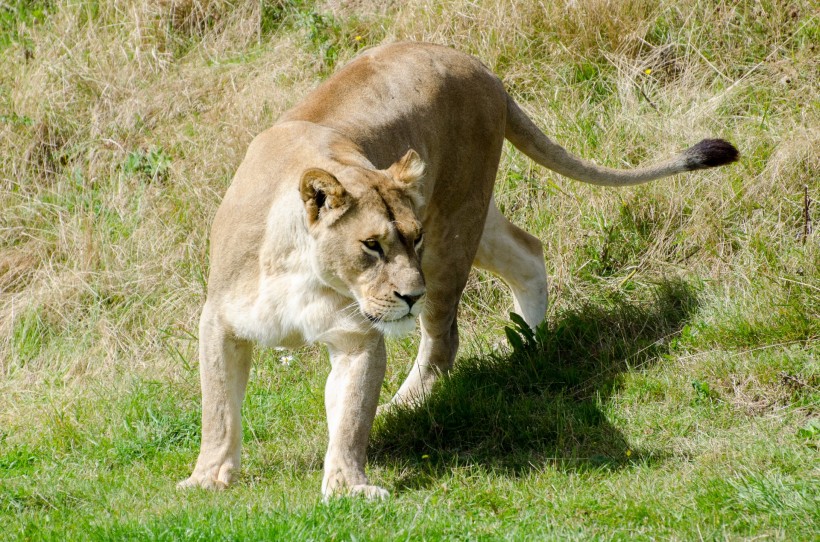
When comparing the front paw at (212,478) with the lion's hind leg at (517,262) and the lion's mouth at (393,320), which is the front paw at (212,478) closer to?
the lion's mouth at (393,320)

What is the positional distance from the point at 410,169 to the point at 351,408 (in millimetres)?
925

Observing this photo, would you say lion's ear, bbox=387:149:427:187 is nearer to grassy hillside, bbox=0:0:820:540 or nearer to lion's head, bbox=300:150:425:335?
lion's head, bbox=300:150:425:335

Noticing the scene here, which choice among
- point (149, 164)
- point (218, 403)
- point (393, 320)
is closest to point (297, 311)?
point (393, 320)

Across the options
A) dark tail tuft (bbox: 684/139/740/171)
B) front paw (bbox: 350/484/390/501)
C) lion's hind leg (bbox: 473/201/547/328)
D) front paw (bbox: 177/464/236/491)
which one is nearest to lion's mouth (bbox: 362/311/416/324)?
front paw (bbox: 350/484/390/501)

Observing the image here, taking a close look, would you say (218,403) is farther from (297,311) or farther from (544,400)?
(544,400)

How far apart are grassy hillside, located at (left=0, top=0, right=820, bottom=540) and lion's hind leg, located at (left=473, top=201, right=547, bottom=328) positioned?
227 millimetres

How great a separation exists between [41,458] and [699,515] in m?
2.98

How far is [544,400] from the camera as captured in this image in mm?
4863

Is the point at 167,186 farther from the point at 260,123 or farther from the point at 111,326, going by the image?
the point at 111,326

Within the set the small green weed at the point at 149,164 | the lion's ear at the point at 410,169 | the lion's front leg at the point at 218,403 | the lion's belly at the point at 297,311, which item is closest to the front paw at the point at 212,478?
the lion's front leg at the point at 218,403

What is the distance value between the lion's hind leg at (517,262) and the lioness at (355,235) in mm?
469

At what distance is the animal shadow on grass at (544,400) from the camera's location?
4414 millimetres

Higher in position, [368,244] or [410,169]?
[410,169]

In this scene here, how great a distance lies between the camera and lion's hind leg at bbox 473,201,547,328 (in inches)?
223
